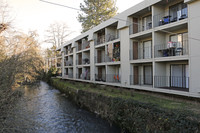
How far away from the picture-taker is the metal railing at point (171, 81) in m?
11.1

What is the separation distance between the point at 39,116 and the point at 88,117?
12.4ft

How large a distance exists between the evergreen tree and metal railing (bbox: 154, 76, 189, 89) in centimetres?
2076

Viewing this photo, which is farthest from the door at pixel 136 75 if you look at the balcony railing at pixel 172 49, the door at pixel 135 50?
the balcony railing at pixel 172 49

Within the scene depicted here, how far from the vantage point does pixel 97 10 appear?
29.8 meters

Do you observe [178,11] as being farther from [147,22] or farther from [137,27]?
[137,27]

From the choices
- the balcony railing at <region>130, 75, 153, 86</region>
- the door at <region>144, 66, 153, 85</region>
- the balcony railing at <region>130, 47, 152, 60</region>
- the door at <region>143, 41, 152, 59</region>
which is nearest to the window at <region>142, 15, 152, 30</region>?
the door at <region>143, 41, 152, 59</region>

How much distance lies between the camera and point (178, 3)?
11156 mm

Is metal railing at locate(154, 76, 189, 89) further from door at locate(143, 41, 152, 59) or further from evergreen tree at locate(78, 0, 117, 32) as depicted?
evergreen tree at locate(78, 0, 117, 32)

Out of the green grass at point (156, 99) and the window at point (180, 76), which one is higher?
the window at point (180, 76)

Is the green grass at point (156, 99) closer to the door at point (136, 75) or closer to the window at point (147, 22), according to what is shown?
the door at point (136, 75)

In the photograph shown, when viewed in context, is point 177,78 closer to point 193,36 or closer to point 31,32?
point 193,36

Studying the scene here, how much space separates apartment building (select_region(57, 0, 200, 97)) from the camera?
9.01 metres

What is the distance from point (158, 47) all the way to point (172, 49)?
46.0 inches

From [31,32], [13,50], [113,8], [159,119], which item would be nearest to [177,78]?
[159,119]
